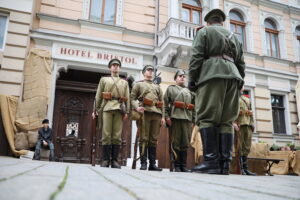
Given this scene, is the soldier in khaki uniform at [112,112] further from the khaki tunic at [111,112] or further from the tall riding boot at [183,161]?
the tall riding boot at [183,161]

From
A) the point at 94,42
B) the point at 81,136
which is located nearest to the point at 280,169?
the point at 81,136

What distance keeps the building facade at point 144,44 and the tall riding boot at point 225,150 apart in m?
5.10

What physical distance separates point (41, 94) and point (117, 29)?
10.4 ft

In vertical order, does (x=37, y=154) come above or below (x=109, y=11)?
below

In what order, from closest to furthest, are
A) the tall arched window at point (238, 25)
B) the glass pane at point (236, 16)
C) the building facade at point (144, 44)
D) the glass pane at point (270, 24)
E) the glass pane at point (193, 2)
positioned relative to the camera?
1. the building facade at point (144, 44)
2. the glass pane at point (193, 2)
3. the tall arched window at point (238, 25)
4. the glass pane at point (236, 16)
5. the glass pane at point (270, 24)

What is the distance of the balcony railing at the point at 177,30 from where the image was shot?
780cm

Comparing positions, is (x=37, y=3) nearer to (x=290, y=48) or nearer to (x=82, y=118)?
(x=82, y=118)

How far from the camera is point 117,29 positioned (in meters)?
8.23

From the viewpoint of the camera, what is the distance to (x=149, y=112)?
4.20 m

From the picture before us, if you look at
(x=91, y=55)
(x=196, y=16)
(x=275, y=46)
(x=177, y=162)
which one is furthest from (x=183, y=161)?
(x=275, y=46)

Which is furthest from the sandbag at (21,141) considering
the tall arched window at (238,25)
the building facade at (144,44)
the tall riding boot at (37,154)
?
the tall arched window at (238,25)

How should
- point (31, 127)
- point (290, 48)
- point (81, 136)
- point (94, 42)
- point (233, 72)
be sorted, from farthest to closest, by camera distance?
point (290, 48) < point (81, 136) < point (94, 42) < point (31, 127) < point (233, 72)

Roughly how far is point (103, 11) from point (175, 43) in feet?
9.16

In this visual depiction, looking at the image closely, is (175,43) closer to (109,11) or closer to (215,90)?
(109,11)
